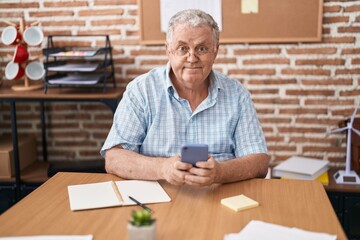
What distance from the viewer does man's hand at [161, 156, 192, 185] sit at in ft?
5.03

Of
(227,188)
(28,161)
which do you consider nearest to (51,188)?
(227,188)

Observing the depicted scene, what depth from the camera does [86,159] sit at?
3.22m

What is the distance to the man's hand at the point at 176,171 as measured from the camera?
5.03 feet

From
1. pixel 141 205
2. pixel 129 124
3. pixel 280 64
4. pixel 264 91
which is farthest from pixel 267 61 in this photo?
pixel 141 205

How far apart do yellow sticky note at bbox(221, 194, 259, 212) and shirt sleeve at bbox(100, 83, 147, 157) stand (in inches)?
22.7

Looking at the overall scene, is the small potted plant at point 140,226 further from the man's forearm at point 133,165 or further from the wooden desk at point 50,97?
the wooden desk at point 50,97

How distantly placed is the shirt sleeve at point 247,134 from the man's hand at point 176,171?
0.44m

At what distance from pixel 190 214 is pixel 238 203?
17 cm

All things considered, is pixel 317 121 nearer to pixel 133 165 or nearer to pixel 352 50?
pixel 352 50

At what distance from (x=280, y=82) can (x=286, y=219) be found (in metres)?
1.70

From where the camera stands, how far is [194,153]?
1.52 m

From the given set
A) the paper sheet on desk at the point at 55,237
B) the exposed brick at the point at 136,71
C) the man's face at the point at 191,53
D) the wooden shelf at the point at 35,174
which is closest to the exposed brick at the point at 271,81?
the exposed brick at the point at 136,71

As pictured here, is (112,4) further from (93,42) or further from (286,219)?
(286,219)

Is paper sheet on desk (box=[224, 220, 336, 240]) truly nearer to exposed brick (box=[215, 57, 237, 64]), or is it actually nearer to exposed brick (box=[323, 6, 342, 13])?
exposed brick (box=[215, 57, 237, 64])
